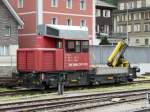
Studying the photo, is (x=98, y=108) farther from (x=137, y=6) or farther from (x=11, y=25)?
(x=137, y=6)

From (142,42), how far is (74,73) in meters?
84.6

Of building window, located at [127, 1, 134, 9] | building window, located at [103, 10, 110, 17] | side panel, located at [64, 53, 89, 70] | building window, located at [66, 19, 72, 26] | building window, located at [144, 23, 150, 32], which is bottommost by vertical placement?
side panel, located at [64, 53, 89, 70]

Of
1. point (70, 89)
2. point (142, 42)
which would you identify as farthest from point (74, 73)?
point (142, 42)

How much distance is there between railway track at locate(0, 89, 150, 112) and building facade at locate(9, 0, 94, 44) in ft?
144

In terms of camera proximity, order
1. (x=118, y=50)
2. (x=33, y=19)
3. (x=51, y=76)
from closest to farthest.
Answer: (x=51, y=76)
(x=118, y=50)
(x=33, y=19)

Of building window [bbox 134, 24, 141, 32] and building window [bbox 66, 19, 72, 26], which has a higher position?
building window [bbox 134, 24, 141, 32]

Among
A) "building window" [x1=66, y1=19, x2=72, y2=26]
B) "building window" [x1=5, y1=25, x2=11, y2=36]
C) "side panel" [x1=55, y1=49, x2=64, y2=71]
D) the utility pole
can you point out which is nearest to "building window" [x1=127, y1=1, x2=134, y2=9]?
"building window" [x1=66, y1=19, x2=72, y2=26]

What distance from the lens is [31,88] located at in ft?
91.0

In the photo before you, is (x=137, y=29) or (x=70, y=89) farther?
(x=137, y=29)

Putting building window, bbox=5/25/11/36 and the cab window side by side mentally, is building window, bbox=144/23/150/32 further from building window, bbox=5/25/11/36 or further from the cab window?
the cab window

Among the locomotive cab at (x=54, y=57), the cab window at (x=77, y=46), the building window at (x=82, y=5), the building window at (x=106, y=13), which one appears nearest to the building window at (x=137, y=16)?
the building window at (x=106, y=13)

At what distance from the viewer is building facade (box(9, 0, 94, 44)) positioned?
68.8 meters

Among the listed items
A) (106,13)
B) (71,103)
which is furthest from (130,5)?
(71,103)

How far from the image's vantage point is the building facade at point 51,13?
68750 millimetres
